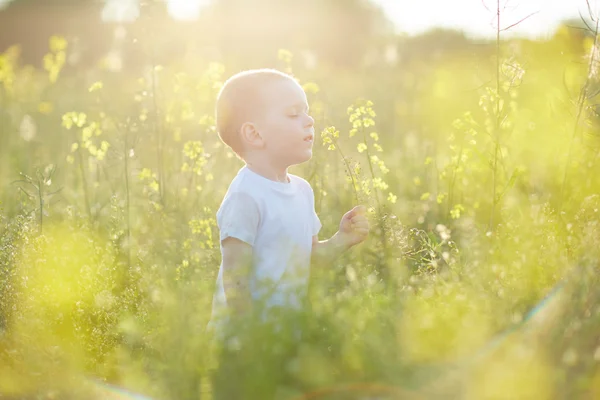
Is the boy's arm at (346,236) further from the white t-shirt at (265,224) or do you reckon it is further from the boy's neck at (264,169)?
the boy's neck at (264,169)

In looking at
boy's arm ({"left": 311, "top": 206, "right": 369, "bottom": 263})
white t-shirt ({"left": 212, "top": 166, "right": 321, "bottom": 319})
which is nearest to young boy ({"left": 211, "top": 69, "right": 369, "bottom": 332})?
white t-shirt ({"left": 212, "top": 166, "right": 321, "bottom": 319})

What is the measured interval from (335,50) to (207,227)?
47.6ft

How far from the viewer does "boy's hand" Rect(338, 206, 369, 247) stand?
300cm

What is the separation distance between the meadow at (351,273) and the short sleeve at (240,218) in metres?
0.24

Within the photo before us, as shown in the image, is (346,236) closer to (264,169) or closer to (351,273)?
(264,169)

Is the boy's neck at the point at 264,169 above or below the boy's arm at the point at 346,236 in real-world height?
above

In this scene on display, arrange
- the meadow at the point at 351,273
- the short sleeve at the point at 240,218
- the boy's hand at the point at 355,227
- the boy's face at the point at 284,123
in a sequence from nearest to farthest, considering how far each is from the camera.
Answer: the meadow at the point at 351,273 < the short sleeve at the point at 240,218 < the boy's face at the point at 284,123 < the boy's hand at the point at 355,227

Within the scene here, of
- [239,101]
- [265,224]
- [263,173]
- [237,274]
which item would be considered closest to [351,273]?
[237,274]

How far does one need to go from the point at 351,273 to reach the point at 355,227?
0.58 m

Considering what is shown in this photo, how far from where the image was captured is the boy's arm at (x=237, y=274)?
236 cm

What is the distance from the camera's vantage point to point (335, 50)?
17.8 metres

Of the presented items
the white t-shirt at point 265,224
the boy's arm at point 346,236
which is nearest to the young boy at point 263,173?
the white t-shirt at point 265,224

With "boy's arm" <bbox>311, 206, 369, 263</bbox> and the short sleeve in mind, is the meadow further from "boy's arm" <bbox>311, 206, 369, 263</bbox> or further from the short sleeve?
the short sleeve

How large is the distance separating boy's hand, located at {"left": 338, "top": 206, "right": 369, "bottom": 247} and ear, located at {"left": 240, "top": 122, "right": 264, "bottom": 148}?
47 cm
